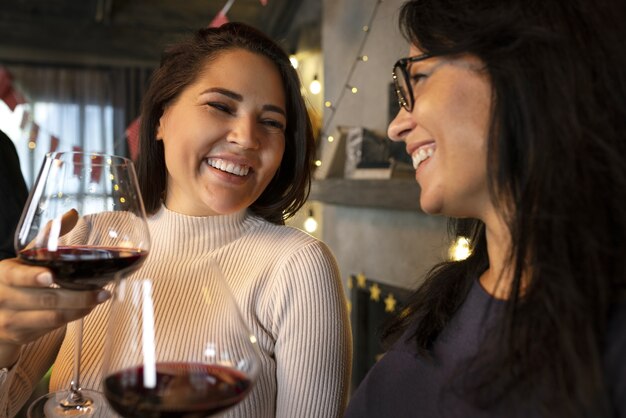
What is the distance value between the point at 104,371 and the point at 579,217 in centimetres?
53

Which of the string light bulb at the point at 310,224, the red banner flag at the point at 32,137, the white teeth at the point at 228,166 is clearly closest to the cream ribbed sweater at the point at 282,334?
the white teeth at the point at 228,166

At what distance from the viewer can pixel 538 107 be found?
2.22ft

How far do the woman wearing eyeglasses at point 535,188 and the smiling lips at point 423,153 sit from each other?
25 mm

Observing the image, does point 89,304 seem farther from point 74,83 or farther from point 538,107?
point 74,83

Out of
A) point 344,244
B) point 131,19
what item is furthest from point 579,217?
point 131,19

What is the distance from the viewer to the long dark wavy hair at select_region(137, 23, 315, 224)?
1325mm

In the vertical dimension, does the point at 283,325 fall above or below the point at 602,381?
below

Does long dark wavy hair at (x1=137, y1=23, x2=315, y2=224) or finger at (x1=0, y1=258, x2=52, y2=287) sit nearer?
finger at (x1=0, y1=258, x2=52, y2=287)

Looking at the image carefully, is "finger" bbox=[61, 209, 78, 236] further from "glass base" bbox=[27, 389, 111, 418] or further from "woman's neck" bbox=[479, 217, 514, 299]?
"woman's neck" bbox=[479, 217, 514, 299]

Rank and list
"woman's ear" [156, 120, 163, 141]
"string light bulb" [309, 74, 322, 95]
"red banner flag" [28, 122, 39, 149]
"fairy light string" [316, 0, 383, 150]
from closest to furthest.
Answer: "woman's ear" [156, 120, 163, 141]
"fairy light string" [316, 0, 383, 150]
"string light bulb" [309, 74, 322, 95]
"red banner flag" [28, 122, 39, 149]

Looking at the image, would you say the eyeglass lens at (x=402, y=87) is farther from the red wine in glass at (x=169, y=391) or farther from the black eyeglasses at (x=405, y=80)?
the red wine in glass at (x=169, y=391)

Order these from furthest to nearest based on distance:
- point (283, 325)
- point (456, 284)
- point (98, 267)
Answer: point (283, 325)
point (456, 284)
point (98, 267)

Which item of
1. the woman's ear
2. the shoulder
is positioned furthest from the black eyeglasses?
the woman's ear

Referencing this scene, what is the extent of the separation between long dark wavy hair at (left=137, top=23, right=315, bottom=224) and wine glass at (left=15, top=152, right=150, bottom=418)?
544 mm
